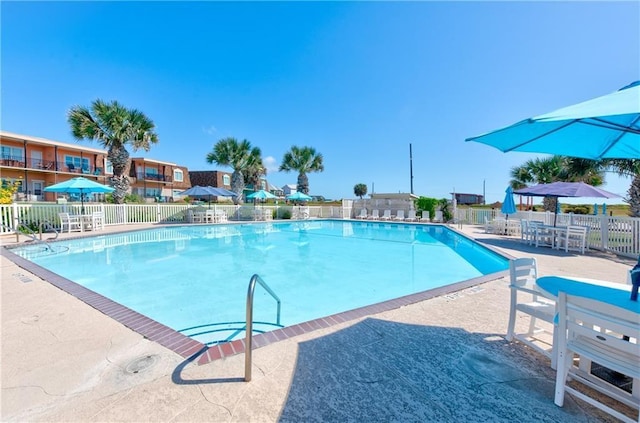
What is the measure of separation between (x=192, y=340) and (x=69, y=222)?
1242cm

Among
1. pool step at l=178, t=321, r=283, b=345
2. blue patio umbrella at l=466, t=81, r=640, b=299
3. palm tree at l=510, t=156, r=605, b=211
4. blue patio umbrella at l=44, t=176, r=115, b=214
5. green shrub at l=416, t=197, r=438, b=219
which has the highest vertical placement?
palm tree at l=510, t=156, r=605, b=211

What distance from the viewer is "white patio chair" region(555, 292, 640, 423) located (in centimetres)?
158

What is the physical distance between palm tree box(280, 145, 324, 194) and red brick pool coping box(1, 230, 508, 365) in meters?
20.0

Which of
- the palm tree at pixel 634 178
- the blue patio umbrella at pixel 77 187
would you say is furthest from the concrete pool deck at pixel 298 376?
the palm tree at pixel 634 178

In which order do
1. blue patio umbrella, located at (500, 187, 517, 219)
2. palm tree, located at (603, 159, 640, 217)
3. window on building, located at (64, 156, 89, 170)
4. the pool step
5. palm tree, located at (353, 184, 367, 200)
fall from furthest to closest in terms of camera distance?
1. palm tree, located at (353, 184, 367, 200)
2. window on building, located at (64, 156, 89, 170)
3. blue patio umbrella, located at (500, 187, 517, 219)
4. palm tree, located at (603, 159, 640, 217)
5. the pool step

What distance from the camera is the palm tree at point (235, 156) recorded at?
19.5 meters

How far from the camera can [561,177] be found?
1465cm

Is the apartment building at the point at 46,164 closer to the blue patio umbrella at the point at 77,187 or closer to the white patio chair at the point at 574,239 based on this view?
the blue patio umbrella at the point at 77,187

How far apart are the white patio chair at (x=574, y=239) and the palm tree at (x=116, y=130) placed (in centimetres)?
1902

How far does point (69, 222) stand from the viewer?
37.0 ft

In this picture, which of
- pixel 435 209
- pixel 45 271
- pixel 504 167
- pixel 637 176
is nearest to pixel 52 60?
pixel 45 271

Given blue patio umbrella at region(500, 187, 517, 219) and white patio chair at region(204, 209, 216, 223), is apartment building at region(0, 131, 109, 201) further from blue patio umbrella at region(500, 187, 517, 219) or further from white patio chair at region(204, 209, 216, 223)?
blue patio umbrella at region(500, 187, 517, 219)

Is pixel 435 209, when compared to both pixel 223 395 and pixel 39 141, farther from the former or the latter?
pixel 39 141

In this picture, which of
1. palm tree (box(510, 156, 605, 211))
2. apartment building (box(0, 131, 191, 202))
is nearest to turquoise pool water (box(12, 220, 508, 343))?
palm tree (box(510, 156, 605, 211))
